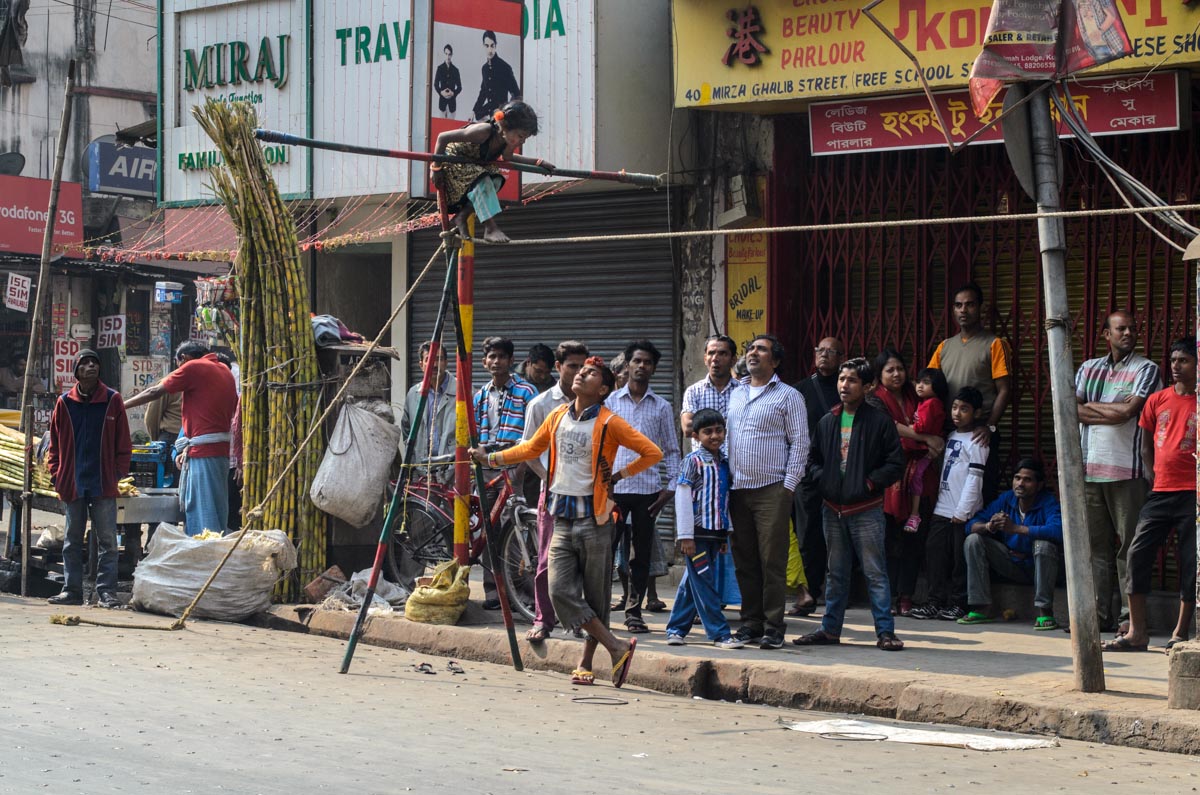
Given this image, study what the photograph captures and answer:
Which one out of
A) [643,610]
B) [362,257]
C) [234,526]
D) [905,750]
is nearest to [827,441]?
[643,610]

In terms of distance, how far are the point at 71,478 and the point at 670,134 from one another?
5304 mm

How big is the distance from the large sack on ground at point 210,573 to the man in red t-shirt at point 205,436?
94cm

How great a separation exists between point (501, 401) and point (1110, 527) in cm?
403

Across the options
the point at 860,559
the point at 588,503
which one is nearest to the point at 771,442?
the point at 860,559

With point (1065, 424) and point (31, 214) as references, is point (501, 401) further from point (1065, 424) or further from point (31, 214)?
point (31, 214)

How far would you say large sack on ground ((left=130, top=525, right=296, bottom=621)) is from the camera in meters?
10.2

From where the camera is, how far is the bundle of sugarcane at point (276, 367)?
10570 mm

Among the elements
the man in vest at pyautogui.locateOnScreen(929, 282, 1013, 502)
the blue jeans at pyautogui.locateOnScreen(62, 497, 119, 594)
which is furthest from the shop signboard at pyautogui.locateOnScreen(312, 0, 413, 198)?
the man in vest at pyautogui.locateOnScreen(929, 282, 1013, 502)

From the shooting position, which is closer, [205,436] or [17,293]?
[205,436]

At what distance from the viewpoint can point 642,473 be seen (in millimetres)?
9555

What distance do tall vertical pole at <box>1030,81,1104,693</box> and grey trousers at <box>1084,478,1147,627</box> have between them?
5.53 ft

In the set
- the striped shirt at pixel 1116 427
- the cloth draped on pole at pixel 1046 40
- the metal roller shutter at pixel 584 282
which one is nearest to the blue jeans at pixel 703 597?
the striped shirt at pixel 1116 427

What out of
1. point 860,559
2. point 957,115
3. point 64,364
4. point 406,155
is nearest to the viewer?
point 406,155

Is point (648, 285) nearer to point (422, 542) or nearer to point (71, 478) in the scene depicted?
point (422, 542)
